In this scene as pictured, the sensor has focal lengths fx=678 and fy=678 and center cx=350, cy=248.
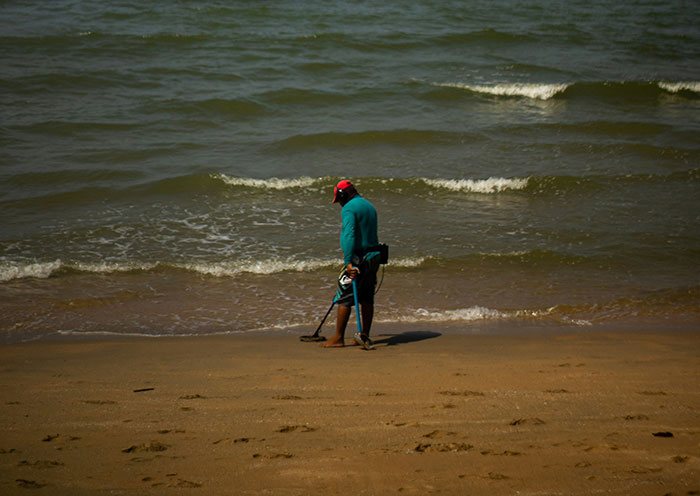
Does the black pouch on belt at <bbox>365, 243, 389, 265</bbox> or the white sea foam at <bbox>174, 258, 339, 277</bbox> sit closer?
the black pouch on belt at <bbox>365, 243, 389, 265</bbox>

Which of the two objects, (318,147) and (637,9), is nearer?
(318,147)

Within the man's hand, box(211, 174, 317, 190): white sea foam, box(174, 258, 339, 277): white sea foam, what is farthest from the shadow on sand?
box(211, 174, 317, 190): white sea foam

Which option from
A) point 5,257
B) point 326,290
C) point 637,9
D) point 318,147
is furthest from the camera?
point 637,9

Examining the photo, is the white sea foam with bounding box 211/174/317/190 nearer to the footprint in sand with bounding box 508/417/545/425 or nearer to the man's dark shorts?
the man's dark shorts

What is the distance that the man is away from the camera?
21.0ft

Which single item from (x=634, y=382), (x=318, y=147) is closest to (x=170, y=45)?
(x=318, y=147)

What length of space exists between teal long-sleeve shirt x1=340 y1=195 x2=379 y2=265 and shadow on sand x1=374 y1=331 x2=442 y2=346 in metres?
1.00

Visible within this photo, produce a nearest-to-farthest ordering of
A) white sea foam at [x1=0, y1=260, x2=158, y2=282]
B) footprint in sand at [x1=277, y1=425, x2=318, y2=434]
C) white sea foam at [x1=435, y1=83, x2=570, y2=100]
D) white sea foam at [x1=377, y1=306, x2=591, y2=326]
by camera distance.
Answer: footprint in sand at [x1=277, y1=425, x2=318, y2=434]
white sea foam at [x1=377, y1=306, x2=591, y2=326]
white sea foam at [x1=0, y1=260, x2=158, y2=282]
white sea foam at [x1=435, y1=83, x2=570, y2=100]

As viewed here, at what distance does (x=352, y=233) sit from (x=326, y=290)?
2.40 metres

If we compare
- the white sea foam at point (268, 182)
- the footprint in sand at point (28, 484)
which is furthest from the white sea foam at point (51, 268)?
the footprint in sand at point (28, 484)

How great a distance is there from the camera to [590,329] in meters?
7.31

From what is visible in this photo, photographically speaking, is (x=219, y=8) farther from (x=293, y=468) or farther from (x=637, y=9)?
(x=293, y=468)

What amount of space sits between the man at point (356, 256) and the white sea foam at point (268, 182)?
6235 mm

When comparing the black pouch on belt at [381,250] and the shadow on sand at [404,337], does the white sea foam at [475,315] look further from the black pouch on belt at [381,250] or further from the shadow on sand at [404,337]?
the black pouch on belt at [381,250]
